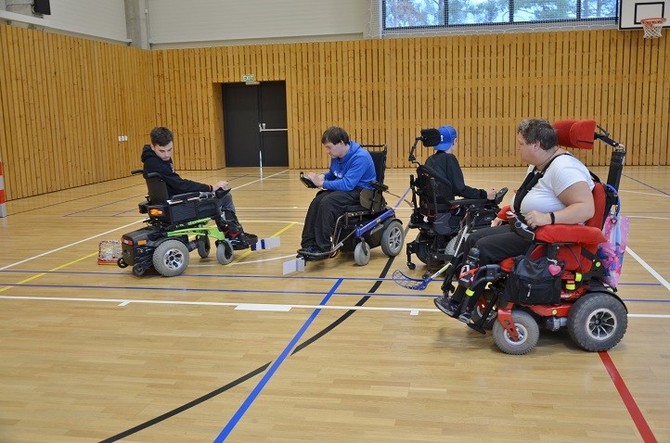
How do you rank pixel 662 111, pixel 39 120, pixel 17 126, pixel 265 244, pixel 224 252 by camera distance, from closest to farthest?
pixel 224 252
pixel 265 244
pixel 17 126
pixel 39 120
pixel 662 111

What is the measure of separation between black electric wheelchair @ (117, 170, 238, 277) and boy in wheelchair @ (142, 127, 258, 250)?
6 cm

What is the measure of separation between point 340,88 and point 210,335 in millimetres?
12684

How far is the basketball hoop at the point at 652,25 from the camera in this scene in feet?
47.5

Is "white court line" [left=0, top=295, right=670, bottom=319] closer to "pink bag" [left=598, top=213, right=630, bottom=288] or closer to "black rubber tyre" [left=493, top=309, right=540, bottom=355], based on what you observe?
"pink bag" [left=598, top=213, right=630, bottom=288]

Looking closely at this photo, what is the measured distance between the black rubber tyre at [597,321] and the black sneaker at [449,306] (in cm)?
63

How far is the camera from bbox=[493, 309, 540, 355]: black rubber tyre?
372 cm

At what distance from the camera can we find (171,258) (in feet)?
19.1

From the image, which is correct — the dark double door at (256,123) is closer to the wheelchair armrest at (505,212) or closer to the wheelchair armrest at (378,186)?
the wheelchair armrest at (378,186)

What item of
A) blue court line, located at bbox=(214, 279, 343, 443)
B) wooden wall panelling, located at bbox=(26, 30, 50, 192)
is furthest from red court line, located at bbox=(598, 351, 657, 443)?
wooden wall panelling, located at bbox=(26, 30, 50, 192)

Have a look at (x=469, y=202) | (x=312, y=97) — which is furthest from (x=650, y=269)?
(x=312, y=97)

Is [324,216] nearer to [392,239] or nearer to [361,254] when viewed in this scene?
[361,254]

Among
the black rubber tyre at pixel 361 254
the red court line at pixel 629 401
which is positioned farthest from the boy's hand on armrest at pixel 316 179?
the red court line at pixel 629 401

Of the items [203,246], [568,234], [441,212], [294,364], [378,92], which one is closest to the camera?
[568,234]

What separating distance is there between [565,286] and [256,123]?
565 inches
